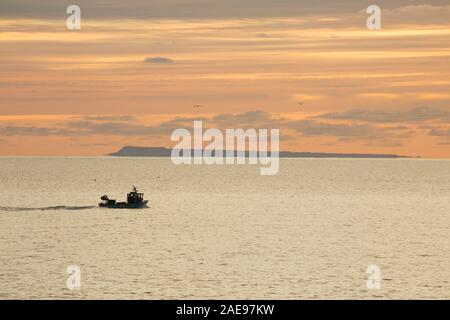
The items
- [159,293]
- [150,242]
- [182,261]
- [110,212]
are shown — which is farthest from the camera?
[110,212]

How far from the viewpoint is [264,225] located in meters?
109

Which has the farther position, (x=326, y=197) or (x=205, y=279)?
(x=326, y=197)

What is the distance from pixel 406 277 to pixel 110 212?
253 ft

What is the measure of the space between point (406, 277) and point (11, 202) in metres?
112

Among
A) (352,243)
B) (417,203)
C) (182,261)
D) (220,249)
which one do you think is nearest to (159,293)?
(182,261)

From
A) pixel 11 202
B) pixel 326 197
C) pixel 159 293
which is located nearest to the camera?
pixel 159 293
